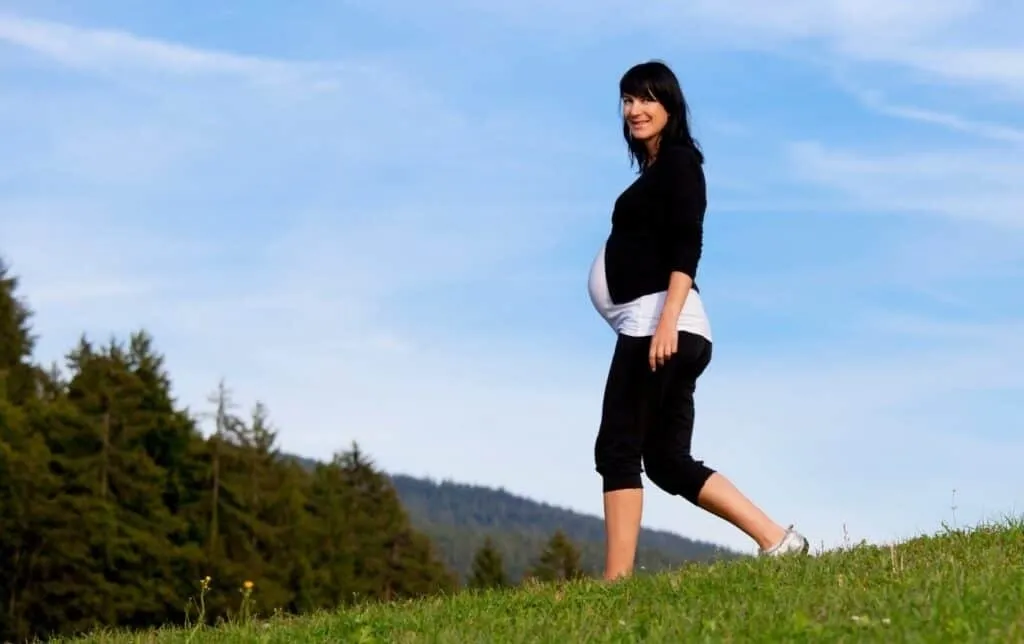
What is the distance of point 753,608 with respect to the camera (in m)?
7.52

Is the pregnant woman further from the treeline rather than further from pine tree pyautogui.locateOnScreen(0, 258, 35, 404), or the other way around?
pine tree pyautogui.locateOnScreen(0, 258, 35, 404)

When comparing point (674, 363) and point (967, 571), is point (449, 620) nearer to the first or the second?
point (674, 363)

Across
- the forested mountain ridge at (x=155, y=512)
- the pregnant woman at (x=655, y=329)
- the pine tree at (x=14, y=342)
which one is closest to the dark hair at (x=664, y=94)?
the pregnant woman at (x=655, y=329)

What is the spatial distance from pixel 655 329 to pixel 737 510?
4.45ft

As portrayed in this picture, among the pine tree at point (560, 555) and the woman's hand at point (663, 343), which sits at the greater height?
the pine tree at point (560, 555)

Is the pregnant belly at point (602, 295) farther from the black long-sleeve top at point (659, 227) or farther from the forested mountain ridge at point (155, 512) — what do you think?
the forested mountain ridge at point (155, 512)

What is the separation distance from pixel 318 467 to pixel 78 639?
6707cm

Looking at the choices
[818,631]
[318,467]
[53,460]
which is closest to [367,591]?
[318,467]

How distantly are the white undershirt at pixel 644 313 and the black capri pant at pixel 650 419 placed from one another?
55 mm

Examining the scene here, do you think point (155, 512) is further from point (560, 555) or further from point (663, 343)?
point (663, 343)

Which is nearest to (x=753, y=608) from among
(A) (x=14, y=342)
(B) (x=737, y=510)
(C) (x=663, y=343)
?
(C) (x=663, y=343)

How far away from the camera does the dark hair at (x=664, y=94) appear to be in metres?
9.78

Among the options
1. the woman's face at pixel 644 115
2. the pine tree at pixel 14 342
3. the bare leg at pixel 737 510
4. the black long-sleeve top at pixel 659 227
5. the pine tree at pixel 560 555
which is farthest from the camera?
the pine tree at pixel 560 555

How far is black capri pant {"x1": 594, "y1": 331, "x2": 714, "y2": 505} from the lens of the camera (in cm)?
969
